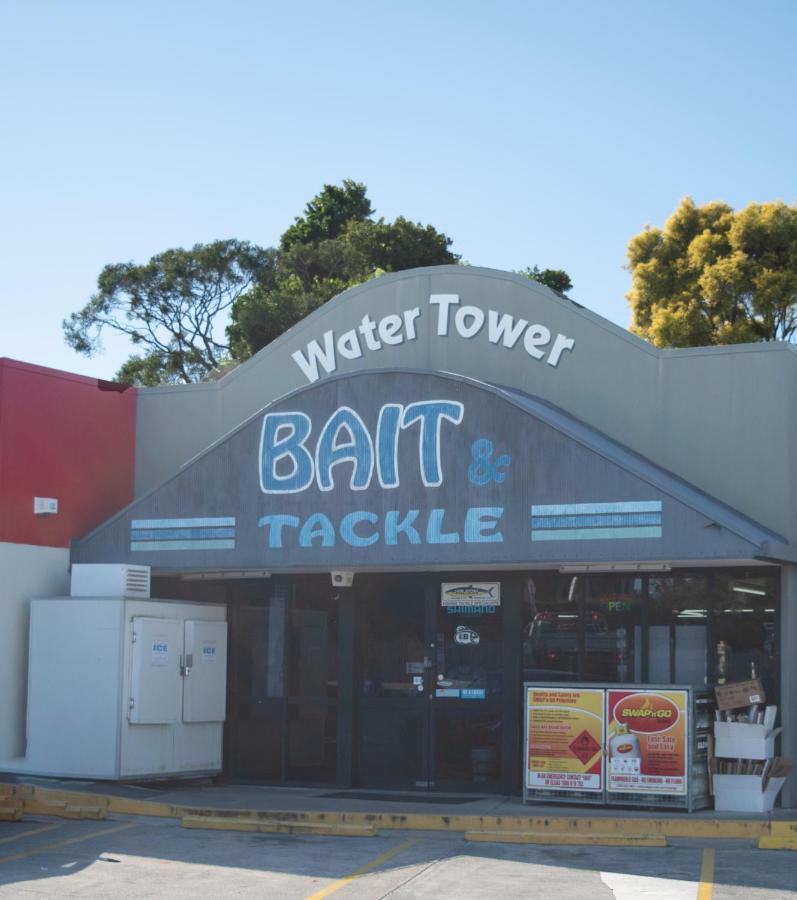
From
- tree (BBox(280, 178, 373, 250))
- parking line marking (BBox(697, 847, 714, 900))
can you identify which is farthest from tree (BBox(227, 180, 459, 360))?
parking line marking (BBox(697, 847, 714, 900))

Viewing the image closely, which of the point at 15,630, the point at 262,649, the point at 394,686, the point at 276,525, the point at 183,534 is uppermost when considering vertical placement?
the point at 276,525

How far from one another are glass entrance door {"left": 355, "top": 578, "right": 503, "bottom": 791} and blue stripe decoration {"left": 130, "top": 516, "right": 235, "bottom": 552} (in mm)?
1994

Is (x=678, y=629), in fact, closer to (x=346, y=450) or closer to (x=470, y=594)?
(x=470, y=594)

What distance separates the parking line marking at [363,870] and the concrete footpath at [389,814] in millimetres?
720

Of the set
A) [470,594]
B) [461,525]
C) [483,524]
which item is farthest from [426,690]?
[483,524]

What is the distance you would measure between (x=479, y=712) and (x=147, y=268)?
121ft

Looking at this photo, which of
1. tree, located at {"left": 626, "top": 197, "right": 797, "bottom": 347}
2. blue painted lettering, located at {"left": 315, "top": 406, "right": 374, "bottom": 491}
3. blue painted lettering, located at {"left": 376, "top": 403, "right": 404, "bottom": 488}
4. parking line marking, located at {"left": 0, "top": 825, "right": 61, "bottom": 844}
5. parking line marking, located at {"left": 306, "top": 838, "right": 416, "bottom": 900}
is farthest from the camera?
tree, located at {"left": 626, "top": 197, "right": 797, "bottom": 347}

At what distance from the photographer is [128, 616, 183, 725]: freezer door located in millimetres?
16219

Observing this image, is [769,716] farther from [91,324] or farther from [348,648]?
[91,324]

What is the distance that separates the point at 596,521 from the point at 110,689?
19.9ft

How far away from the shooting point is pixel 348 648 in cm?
1731

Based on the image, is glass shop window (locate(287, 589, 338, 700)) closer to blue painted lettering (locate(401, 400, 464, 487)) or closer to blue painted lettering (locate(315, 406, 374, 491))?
blue painted lettering (locate(315, 406, 374, 491))

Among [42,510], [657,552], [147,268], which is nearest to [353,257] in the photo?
[147,268]

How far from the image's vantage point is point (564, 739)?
15.3 meters
